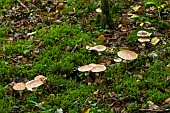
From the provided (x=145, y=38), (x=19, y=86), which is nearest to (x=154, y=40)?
(x=145, y=38)

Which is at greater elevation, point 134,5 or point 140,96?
point 134,5

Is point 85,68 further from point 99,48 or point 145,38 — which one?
point 145,38

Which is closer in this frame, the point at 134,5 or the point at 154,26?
the point at 154,26

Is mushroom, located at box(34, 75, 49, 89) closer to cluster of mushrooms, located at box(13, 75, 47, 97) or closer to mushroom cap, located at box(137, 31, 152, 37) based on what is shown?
cluster of mushrooms, located at box(13, 75, 47, 97)

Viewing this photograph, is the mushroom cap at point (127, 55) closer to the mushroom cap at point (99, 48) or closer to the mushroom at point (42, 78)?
the mushroom cap at point (99, 48)

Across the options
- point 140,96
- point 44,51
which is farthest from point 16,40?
point 140,96

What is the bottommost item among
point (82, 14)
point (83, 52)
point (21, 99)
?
point (21, 99)

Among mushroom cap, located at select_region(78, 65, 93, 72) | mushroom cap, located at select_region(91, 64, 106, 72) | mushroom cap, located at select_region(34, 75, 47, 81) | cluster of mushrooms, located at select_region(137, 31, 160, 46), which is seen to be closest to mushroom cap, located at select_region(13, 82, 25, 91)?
mushroom cap, located at select_region(34, 75, 47, 81)

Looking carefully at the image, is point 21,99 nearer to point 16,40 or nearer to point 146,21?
point 16,40

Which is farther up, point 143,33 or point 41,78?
point 143,33
